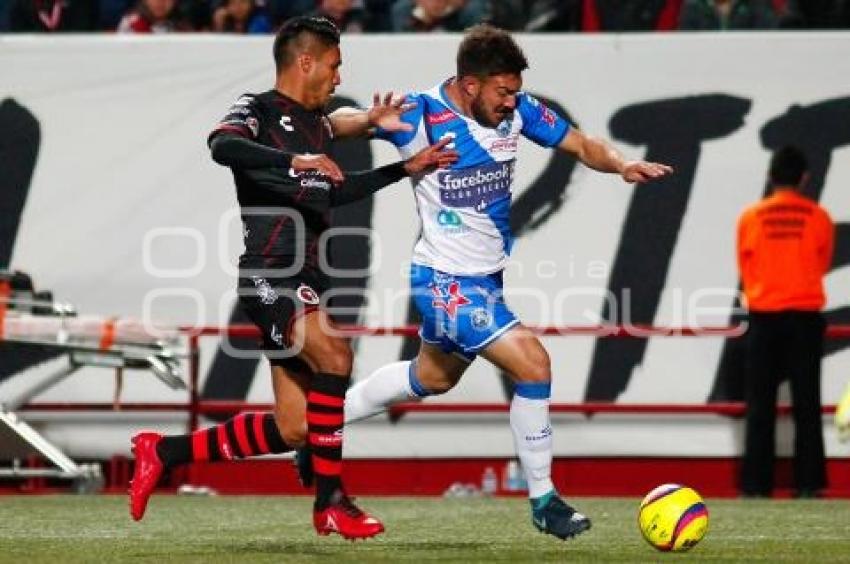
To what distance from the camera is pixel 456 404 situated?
47.7 ft

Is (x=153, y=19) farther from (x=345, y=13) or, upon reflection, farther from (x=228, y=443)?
(x=228, y=443)

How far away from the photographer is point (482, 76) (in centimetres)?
952

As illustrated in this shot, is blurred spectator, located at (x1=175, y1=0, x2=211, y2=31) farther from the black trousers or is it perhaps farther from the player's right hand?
the player's right hand

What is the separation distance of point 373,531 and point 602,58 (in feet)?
Result: 21.3

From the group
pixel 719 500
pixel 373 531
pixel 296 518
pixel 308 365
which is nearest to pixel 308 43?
pixel 308 365

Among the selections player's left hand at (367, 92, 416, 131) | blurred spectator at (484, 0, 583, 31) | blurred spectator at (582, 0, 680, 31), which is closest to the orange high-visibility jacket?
blurred spectator at (582, 0, 680, 31)

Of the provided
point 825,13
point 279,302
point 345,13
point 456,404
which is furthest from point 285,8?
point 279,302

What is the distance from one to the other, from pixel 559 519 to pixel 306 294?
4.89 feet

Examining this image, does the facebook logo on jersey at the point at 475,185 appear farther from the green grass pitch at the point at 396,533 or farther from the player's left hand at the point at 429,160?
the green grass pitch at the point at 396,533

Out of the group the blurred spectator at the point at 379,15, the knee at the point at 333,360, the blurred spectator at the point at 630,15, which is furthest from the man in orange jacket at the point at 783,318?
the knee at the point at 333,360

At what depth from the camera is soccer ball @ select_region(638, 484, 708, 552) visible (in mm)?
8945

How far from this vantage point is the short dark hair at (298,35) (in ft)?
30.9

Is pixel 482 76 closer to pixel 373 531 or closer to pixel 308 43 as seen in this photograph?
pixel 308 43

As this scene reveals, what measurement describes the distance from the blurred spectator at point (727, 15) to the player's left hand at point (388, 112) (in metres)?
5.83
